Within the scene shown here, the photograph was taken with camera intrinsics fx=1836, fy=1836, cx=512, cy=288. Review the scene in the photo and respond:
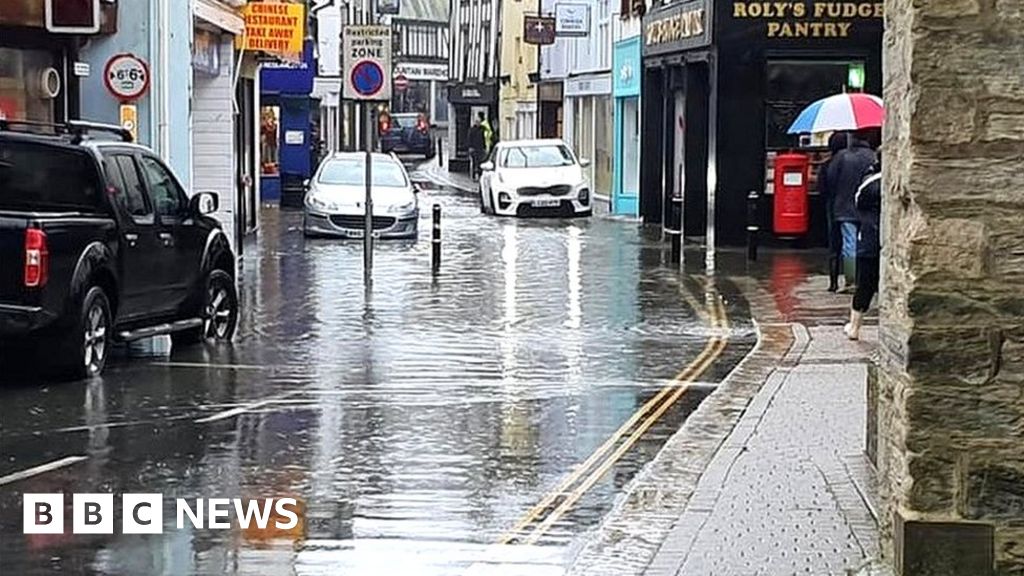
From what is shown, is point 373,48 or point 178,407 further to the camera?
point 373,48

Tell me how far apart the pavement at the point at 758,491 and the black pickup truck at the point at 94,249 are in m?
4.68

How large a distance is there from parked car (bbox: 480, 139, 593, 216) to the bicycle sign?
19.1 metres

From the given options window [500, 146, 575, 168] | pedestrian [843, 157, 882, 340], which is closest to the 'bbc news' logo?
pedestrian [843, 157, 882, 340]

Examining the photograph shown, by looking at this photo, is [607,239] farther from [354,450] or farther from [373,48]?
[354,450]

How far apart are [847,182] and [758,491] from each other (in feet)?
36.9

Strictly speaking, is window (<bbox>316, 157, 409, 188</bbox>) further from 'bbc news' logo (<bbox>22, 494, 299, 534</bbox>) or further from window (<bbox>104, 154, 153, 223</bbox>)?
'bbc news' logo (<bbox>22, 494, 299, 534</bbox>)

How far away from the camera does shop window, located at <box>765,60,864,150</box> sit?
92.9 ft

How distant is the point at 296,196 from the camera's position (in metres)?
43.8

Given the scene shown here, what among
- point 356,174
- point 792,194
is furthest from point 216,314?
point 356,174

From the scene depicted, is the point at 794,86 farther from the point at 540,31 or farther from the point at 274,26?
the point at 540,31

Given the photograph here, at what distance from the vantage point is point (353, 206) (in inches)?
1220

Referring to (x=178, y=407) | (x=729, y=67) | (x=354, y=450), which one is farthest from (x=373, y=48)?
(x=354, y=450)

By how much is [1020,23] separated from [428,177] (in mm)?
61746

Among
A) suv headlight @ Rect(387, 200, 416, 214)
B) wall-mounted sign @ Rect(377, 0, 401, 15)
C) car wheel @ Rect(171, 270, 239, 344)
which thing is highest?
wall-mounted sign @ Rect(377, 0, 401, 15)
